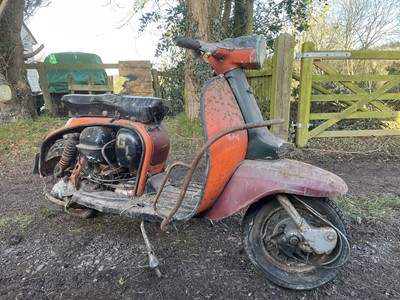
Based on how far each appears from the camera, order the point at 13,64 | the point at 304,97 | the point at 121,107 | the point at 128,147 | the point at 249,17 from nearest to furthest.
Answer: the point at 128,147, the point at 121,107, the point at 304,97, the point at 249,17, the point at 13,64

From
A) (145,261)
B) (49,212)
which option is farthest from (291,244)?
(49,212)

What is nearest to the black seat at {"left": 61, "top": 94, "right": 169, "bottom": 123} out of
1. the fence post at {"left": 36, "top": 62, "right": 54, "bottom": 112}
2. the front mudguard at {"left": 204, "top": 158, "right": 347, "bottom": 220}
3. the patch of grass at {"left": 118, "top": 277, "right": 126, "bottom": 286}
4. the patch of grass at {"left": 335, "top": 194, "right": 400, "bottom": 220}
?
the front mudguard at {"left": 204, "top": 158, "right": 347, "bottom": 220}

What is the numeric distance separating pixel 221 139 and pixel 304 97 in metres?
3.52

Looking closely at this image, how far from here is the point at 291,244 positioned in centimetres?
200

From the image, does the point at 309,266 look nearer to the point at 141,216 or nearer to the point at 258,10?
the point at 141,216

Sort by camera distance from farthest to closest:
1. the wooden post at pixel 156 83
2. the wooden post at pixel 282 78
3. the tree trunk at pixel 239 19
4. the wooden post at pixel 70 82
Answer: the wooden post at pixel 70 82 < the wooden post at pixel 156 83 < the tree trunk at pixel 239 19 < the wooden post at pixel 282 78

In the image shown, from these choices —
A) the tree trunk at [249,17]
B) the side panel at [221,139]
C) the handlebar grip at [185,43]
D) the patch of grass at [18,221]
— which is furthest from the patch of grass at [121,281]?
the tree trunk at [249,17]

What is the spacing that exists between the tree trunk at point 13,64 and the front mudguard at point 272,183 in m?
6.13

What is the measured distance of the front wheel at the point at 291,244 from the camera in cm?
198

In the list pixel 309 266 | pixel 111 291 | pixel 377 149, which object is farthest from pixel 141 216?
pixel 377 149

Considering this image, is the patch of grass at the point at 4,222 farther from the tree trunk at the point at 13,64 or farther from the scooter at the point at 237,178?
the tree trunk at the point at 13,64

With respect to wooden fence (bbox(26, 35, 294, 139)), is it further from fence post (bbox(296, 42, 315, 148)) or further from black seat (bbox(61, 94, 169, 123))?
black seat (bbox(61, 94, 169, 123))

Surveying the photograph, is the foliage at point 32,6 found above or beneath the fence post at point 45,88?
above

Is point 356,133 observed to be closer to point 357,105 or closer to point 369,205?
point 357,105
